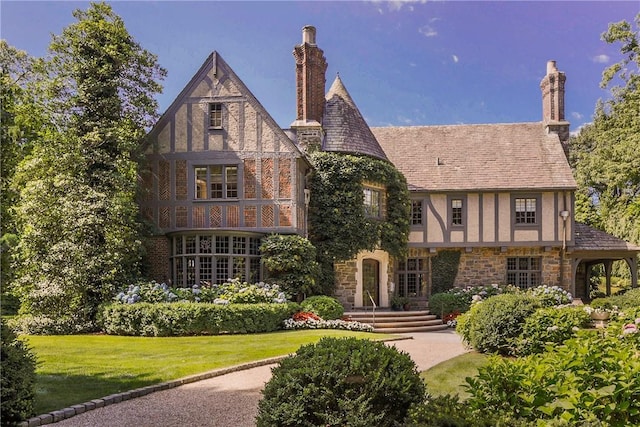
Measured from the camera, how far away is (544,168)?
22.1m

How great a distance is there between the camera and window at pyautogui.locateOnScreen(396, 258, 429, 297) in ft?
73.0

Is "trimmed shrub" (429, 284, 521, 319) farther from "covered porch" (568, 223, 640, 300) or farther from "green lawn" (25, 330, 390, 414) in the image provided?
"green lawn" (25, 330, 390, 414)

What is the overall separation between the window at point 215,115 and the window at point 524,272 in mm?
13620

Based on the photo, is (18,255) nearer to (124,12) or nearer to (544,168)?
(124,12)

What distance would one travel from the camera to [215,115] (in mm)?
18484

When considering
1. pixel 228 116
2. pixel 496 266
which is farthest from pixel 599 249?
pixel 228 116

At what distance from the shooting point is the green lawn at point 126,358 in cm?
775

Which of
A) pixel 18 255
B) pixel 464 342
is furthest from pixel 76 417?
pixel 18 255

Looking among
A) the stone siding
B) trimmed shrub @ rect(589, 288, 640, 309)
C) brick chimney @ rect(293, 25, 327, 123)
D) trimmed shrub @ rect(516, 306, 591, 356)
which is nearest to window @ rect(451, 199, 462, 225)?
the stone siding

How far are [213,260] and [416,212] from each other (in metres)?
9.50

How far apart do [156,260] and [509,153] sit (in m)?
15.8

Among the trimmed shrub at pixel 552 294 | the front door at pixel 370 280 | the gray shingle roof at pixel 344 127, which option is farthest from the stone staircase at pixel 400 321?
the gray shingle roof at pixel 344 127

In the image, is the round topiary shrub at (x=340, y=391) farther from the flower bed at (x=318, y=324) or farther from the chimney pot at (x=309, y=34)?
the chimney pot at (x=309, y=34)

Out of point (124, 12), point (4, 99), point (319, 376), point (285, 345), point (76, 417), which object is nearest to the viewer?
point (319, 376)
